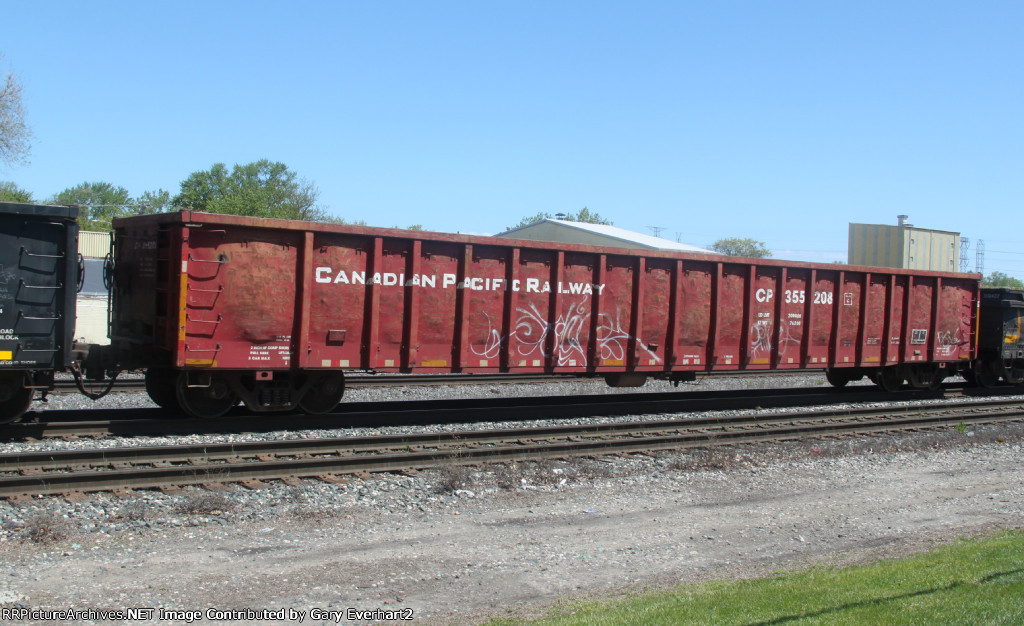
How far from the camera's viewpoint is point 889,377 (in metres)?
20.2

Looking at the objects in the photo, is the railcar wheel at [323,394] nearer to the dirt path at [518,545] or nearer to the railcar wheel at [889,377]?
the dirt path at [518,545]

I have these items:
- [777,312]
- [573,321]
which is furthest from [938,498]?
[777,312]

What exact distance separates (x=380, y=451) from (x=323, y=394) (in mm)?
2700

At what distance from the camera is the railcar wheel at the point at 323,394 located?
13242 millimetres

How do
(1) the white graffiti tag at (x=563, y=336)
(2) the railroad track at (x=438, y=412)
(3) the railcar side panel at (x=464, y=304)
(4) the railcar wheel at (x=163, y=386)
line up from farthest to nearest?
(1) the white graffiti tag at (x=563, y=336) < (4) the railcar wheel at (x=163, y=386) < (3) the railcar side panel at (x=464, y=304) < (2) the railroad track at (x=438, y=412)

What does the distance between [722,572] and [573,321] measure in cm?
827

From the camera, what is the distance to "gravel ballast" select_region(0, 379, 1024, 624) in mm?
6113

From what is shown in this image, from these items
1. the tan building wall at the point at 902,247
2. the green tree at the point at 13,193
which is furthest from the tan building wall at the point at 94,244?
the tan building wall at the point at 902,247

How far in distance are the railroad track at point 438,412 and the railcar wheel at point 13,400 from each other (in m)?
0.16

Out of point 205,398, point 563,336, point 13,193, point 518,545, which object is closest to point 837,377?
point 563,336

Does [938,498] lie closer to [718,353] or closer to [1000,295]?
[718,353]

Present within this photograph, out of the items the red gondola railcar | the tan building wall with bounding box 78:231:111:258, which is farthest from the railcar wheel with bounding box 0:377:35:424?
the tan building wall with bounding box 78:231:111:258

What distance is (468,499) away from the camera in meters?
9.14

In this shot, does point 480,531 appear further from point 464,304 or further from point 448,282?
point 448,282
